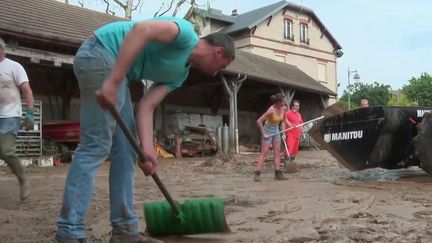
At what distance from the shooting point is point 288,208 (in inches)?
209

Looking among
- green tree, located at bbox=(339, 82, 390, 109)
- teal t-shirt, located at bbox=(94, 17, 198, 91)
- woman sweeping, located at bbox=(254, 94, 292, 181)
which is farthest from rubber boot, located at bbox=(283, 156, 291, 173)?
green tree, located at bbox=(339, 82, 390, 109)

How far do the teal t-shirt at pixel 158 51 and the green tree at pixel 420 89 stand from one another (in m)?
64.1

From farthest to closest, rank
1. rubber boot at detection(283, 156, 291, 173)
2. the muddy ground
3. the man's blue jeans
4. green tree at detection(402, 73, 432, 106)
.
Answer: green tree at detection(402, 73, 432, 106) < rubber boot at detection(283, 156, 291, 173) < the muddy ground < the man's blue jeans

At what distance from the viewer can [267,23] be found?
3888cm

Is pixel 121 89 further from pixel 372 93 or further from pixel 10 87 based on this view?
pixel 372 93

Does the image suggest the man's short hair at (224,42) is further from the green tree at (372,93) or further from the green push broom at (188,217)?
the green tree at (372,93)

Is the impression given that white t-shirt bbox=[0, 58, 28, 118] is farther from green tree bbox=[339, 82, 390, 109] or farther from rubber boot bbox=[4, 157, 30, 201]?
green tree bbox=[339, 82, 390, 109]

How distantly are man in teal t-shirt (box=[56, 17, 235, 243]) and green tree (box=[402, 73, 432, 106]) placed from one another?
64053 mm

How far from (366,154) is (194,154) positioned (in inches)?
477

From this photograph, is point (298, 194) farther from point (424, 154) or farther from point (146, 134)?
point (146, 134)

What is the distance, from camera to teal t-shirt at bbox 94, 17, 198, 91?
3.24m

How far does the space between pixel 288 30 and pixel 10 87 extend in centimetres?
3610

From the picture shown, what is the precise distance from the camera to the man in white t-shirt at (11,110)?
225 inches

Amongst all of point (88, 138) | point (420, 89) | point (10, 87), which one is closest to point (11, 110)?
point (10, 87)
